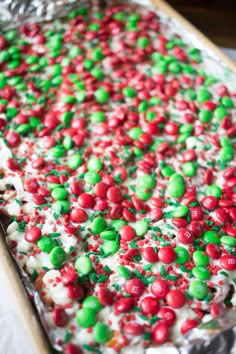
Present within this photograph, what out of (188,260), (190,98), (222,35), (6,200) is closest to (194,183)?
(188,260)

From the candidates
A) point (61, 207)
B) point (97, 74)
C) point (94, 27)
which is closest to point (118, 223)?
point (61, 207)

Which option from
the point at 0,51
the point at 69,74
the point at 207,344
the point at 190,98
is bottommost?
the point at 207,344

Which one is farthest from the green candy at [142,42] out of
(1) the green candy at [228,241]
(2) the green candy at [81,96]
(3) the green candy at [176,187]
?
(1) the green candy at [228,241]

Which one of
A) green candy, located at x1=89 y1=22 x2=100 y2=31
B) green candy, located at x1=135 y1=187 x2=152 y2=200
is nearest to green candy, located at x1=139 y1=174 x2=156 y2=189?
green candy, located at x1=135 y1=187 x2=152 y2=200

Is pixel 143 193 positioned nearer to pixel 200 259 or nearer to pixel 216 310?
pixel 200 259

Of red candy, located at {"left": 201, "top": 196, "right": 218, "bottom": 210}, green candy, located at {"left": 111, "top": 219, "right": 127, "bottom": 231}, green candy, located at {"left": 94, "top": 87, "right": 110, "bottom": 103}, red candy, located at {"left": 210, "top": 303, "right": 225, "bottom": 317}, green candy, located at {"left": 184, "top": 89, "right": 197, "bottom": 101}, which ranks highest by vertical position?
green candy, located at {"left": 94, "top": 87, "right": 110, "bottom": 103}

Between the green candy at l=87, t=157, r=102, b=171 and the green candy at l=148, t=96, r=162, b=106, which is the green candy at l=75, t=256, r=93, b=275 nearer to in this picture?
the green candy at l=87, t=157, r=102, b=171

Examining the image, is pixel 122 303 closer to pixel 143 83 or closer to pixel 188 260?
pixel 188 260

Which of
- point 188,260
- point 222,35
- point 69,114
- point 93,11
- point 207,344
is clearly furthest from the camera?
point 222,35
